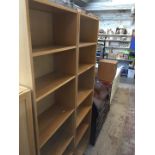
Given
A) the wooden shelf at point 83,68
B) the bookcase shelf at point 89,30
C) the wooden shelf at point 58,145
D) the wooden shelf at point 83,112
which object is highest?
the bookcase shelf at point 89,30

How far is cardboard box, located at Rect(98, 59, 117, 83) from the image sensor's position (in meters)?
2.93

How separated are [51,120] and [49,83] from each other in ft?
1.32

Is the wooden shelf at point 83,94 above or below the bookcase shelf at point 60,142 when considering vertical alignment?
above

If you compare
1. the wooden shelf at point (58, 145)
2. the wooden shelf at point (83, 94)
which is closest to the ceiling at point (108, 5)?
the wooden shelf at point (83, 94)

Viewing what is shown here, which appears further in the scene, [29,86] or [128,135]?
[128,135]

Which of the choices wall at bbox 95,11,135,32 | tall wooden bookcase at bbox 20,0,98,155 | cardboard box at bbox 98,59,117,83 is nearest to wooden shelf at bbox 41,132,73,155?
tall wooden bookcase at bbox 20,0,98,155

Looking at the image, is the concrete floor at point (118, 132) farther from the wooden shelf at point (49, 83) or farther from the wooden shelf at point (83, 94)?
the wooden shelf at point (49, 83)

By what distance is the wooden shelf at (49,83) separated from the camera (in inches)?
40.5

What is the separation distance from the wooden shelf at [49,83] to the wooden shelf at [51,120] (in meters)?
0.39
